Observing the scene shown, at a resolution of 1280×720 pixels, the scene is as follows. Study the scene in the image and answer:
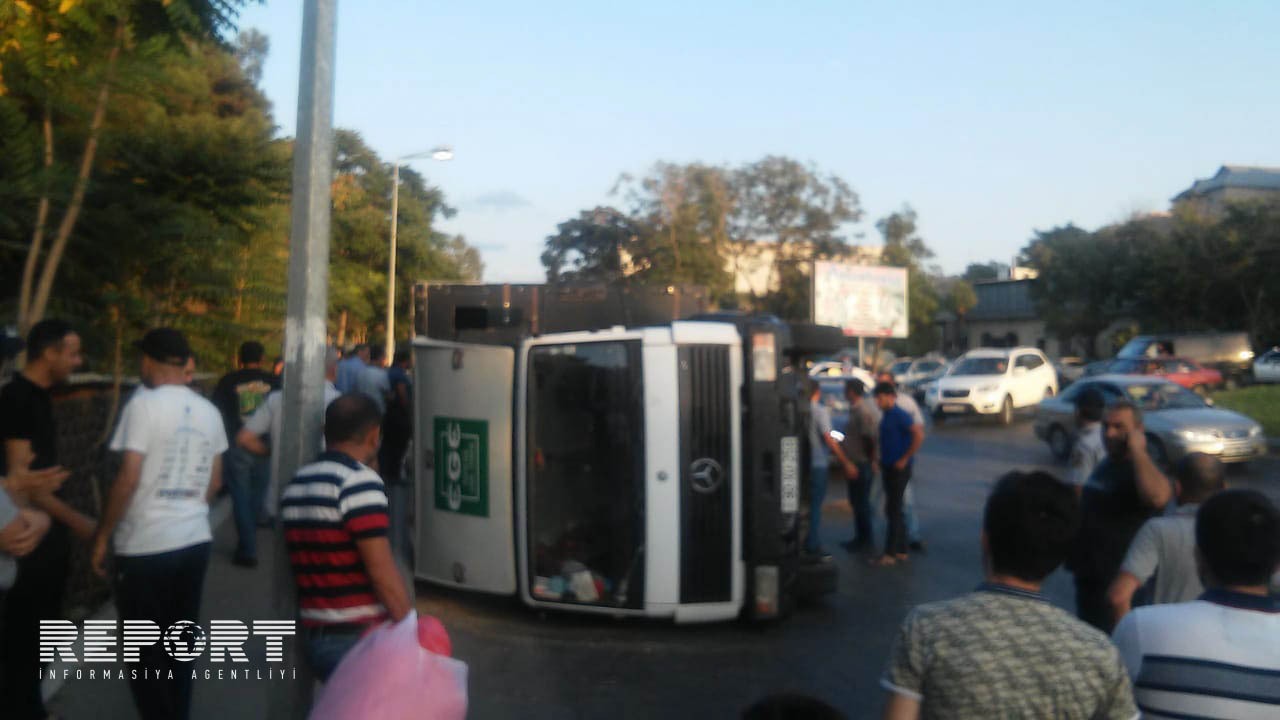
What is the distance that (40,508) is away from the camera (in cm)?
401

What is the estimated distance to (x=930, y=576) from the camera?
905cm

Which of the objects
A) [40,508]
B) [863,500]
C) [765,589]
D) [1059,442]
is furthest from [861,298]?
[40,508]

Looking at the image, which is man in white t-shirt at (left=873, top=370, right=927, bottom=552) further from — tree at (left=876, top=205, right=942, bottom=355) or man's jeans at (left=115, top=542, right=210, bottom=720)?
tree at (left=876, top=205, right=942, bottom=355)

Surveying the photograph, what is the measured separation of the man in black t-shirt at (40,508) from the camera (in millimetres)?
4043

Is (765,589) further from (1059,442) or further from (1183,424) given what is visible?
Answer: (1059,442)

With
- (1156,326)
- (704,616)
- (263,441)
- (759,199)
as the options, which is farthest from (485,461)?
(1156,326)

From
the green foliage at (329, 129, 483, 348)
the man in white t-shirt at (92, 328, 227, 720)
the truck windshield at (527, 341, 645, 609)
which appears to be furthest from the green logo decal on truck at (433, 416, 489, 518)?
the green foliage at (329, 129, 483, 348)

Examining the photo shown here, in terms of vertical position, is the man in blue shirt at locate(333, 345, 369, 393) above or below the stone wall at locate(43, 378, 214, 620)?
above

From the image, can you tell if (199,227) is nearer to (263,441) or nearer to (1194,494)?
(263,441)

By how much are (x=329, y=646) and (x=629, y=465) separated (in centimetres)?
349

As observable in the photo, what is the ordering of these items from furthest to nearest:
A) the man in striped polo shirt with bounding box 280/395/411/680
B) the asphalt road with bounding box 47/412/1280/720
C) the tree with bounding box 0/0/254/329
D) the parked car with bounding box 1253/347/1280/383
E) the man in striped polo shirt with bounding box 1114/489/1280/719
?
the parked car with bounding box 1253/347/1280/383
the tree with bounding box 0/0/254/329
the asphalt road with bounding box 47/412/1280/720
the man in striped polo shirt with bounding box 280/395/411/680
the man in striped polo shirt with bounding box 1114/489/1280/719

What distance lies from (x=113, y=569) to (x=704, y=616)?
380cm

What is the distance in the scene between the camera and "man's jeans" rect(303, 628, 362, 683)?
3.39m

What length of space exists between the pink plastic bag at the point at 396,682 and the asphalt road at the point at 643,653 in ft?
9.09
